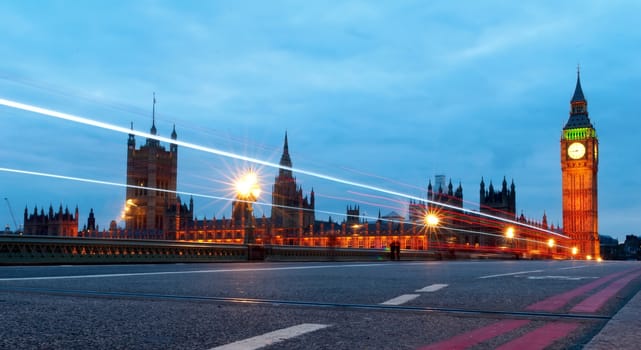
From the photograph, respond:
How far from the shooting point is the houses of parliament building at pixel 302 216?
12419cm

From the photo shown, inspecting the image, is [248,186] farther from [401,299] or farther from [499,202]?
[499,202]

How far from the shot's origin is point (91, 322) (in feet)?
15.4

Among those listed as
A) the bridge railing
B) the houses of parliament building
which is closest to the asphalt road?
the bridge railing

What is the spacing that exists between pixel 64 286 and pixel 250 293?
252 centimetres

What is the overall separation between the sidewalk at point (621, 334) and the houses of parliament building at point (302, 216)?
111 meters

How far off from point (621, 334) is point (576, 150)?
164m

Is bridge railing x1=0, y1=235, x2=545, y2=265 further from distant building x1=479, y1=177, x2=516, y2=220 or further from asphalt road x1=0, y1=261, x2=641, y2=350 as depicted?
distant building x1=479, y1=177, x2=516, y2=220

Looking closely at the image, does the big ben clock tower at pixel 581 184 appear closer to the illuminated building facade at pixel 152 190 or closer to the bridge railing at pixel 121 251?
the illuminated building facade at pixel 152 190

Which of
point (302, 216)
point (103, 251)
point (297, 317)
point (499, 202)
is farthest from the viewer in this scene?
Result: point (499, 202)

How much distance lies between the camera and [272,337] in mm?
4023

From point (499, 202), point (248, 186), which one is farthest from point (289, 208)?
point (248, 186)

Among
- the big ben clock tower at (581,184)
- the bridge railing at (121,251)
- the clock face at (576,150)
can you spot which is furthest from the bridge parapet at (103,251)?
the clock face at (576,150)

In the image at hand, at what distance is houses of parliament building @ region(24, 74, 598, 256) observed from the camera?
124188 millimetres

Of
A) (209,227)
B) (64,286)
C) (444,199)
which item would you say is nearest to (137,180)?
(209,227)
